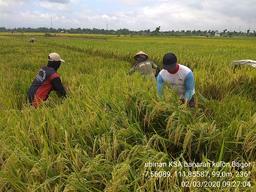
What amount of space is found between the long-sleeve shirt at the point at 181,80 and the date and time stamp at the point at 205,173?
1703mm

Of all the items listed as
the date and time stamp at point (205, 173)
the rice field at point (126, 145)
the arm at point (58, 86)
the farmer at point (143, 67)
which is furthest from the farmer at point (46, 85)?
the date and time stamp at point (205, 173)

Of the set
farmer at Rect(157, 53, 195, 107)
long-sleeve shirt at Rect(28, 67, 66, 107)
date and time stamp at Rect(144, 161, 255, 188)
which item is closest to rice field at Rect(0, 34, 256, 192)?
date and time stamp at Rect(144, 161, 255, 188)

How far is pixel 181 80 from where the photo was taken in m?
4.41

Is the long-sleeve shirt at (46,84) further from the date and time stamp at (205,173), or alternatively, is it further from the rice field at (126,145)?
the date and time stamp at (205,173)

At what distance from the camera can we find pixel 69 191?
7.98 feet

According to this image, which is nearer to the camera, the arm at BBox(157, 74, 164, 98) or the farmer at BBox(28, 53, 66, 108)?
the arm at BBox(157, 74, 164, 98)

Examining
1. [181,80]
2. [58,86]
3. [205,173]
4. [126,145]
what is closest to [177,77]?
[181,80]

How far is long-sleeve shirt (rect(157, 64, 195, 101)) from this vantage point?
4.32 meters

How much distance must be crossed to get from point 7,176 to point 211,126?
1.73m

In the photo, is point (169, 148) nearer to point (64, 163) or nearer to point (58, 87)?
point (64, 163)

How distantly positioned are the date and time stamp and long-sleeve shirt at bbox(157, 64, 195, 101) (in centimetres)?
170

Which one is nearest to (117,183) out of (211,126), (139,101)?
(211,126)

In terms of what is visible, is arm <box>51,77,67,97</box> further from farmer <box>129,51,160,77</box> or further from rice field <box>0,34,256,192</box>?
farmer <box>129,51,160,77</box>

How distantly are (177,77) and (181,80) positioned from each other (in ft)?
0.21
